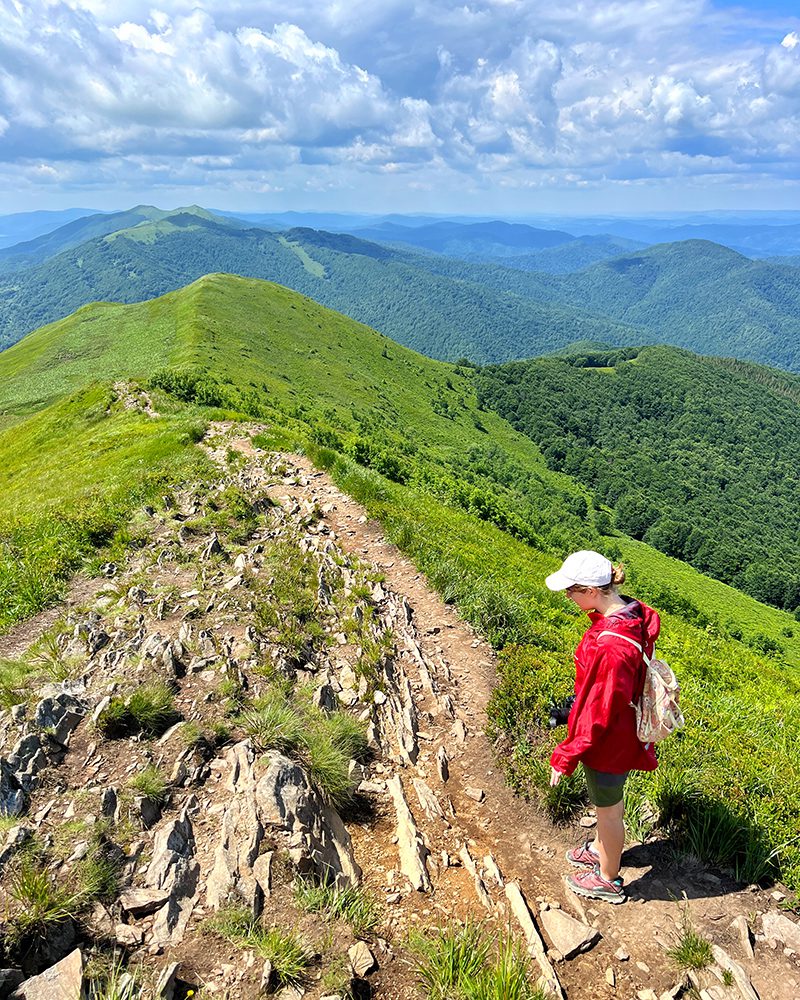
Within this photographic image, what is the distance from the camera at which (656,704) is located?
477 centimetres

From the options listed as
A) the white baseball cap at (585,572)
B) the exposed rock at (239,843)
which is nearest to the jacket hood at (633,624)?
the white baseball cap at (585,572)

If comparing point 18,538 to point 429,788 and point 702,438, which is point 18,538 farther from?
point 702,438

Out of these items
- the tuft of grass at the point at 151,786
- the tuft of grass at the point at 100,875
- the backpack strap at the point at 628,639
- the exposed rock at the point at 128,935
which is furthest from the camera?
the tuft of grass at the point at 151,786

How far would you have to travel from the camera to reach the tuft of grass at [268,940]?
161 inches

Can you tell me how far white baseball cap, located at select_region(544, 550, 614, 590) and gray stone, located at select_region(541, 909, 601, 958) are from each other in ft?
10.2

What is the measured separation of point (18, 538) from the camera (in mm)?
14062

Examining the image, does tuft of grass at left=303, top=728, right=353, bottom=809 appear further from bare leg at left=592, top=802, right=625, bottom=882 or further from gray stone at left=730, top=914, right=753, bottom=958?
gray stone at left=730, top=914, right=753, bottom=958

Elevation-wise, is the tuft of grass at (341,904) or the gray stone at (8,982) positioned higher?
the gray stone at (8,982)

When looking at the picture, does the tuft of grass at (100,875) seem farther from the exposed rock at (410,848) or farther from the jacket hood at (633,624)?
the jacket hood at (633,624)

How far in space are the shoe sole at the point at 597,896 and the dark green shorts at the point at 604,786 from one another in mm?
907

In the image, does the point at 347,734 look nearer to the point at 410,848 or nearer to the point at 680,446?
the point at 410,848

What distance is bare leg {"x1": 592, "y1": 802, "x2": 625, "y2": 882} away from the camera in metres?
5.21

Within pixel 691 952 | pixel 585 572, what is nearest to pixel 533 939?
pixel 691 952

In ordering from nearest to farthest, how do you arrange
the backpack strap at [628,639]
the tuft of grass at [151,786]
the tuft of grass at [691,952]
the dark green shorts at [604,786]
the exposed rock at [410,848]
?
the tuft of grass at [691,952] → the backpack strap at [628,639] → the dark green shorts at [604,786] → the exposed rock at [410,848] → the tuft of grass at [151,786]
